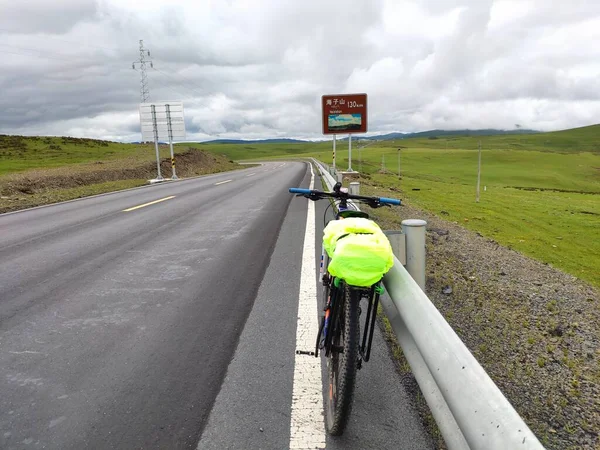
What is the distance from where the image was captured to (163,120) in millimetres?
33750

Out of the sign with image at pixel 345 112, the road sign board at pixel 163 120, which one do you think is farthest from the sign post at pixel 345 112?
the road sign board at pixel 163 120

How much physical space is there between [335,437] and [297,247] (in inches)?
180

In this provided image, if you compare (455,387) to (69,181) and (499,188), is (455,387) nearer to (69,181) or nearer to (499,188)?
(69,181)

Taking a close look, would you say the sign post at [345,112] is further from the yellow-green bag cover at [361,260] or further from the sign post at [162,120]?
the yellow-green bag cover at [361,260]

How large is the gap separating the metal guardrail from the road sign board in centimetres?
3419

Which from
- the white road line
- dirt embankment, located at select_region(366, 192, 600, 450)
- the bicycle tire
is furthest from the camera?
dirt embankment, located at select_region(366, 192, 600, 450)

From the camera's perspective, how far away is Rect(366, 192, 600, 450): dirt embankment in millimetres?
2822

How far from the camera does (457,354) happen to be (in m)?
1.63

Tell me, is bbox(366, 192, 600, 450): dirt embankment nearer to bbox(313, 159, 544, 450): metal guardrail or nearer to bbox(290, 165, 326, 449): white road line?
bbox(313, 159, 544, 450): metal guardrail

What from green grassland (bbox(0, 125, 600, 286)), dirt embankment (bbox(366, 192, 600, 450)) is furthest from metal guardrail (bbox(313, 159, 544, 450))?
green grassland (bbox(0, 125, 600, 286))

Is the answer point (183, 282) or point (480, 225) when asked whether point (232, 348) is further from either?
point (480, 225)

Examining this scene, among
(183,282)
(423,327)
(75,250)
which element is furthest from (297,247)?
(423,327)

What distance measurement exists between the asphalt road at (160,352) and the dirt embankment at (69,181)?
9190 mm

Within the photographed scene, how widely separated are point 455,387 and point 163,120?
117ft
